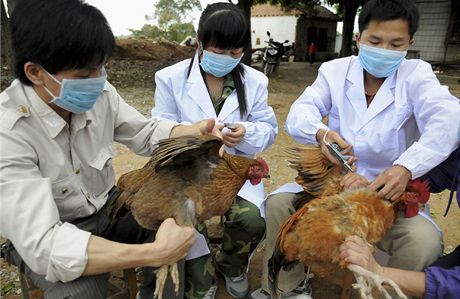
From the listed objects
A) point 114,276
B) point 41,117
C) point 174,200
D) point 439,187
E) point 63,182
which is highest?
point 41,117

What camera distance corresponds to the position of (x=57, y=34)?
1.70 m

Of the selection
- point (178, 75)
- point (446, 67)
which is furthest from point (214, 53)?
point (446, 67)

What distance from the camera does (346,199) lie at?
7.54 ft

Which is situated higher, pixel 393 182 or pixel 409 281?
pixel 393 182

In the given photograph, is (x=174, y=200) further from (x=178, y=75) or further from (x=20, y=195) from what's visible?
(x=178, y=75)

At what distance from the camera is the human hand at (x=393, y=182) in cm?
231

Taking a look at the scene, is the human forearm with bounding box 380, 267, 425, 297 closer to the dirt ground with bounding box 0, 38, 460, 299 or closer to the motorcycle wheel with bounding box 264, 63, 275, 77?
the dirt ground with bounding box 0, 38, 460, 299

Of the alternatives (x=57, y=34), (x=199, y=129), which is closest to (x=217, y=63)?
(x=199, y=129)

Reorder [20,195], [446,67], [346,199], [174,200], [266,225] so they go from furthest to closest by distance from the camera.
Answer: [446,67] → [266,225] → [346,199] → [174,200] → [20,195]

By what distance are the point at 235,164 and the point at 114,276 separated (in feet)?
5.29

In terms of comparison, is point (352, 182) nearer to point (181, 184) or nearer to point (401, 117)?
point (401, 117)

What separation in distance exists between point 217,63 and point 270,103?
21.4ft

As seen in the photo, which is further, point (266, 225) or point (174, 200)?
point (266, 225)

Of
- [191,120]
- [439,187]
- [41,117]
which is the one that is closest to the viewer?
[41,117]
